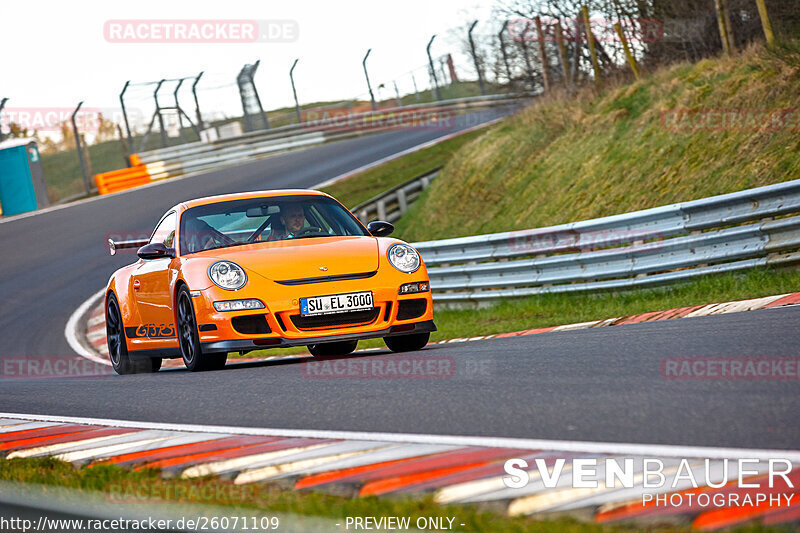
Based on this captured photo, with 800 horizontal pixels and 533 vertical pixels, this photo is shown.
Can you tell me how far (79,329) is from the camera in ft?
50.8

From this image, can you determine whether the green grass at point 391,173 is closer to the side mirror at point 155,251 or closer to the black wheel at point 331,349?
the black wheel at point 331,349

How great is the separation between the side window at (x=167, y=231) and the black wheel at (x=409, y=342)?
2.10 metres

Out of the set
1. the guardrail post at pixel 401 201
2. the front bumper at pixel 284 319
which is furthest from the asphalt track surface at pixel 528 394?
the guardrail post at pixel 401 201

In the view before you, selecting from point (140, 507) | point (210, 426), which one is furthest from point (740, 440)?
point (210, 426)

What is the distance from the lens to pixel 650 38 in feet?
61.5

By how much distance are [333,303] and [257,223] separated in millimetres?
1571

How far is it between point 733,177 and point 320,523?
995cm

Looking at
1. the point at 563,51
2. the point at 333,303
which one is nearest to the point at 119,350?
the point at 333,303

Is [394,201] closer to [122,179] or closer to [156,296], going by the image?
[122,179]

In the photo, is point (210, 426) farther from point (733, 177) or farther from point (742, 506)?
point (733, 177)

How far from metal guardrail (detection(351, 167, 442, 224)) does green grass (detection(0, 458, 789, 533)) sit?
51.1 feet

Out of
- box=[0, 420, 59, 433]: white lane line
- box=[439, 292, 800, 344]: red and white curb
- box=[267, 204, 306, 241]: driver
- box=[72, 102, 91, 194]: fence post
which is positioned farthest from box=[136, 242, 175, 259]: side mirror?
box=[72, 102, 91, 194]: fence post

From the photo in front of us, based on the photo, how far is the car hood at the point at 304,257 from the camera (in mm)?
7695

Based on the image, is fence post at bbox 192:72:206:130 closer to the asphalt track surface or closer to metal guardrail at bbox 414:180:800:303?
metal guardrail at bbox 414:180:800:303
